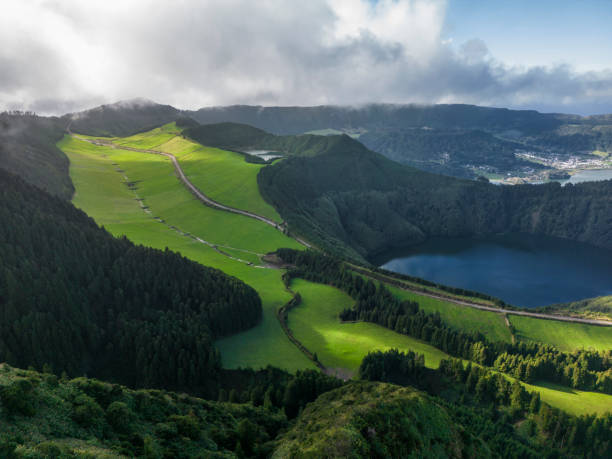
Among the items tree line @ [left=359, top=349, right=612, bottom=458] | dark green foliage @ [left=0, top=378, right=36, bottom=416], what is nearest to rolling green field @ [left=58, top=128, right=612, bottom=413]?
tree line @ [left=359, top=349, right=612, bottom=458]

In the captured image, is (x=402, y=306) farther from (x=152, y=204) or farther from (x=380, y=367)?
(x=152, y=204)

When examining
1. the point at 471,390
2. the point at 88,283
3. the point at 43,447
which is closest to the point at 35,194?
the point at 88,283

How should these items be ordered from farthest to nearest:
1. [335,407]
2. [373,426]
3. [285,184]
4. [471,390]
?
1. [285,184]
2. [471,390]
3. [335,407]
4. [373,426]

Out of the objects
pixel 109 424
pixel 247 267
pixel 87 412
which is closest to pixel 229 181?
pixel 247 267

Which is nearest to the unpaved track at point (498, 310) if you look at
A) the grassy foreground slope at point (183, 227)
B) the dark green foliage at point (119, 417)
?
the grassy foreground slope at point (183, 227)

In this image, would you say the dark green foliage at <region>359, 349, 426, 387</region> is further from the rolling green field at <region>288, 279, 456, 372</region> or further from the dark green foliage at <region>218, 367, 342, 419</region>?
the dark green foliage at <region>218, 367, 342, 419</region>

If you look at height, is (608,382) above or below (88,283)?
below
